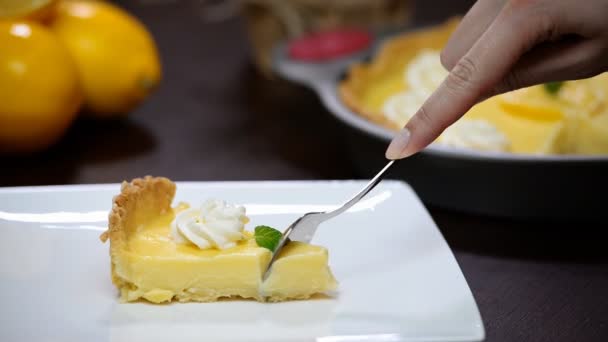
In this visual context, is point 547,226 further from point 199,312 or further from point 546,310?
point 199,312

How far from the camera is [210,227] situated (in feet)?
4.64

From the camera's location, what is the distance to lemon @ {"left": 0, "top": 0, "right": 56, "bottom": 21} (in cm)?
222

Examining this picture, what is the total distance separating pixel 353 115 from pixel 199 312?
0.89m

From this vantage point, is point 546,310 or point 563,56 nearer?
point 563,56

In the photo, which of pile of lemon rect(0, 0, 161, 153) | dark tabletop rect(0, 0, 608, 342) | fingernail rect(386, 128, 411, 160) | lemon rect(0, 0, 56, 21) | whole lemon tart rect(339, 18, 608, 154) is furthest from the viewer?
lemon rect(0, 0, 56, 21)

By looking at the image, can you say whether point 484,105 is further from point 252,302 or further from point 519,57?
point 252,302

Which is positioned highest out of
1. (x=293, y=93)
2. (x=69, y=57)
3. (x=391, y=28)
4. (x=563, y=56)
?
(x=563, y=56)

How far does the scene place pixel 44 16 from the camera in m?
2.31

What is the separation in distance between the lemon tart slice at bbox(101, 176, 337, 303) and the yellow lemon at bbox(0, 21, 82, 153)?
82cm

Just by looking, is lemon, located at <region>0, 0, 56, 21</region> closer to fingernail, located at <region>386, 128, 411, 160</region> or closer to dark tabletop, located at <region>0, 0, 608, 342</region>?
dark tabletop, located at <region>0, 0, 608, 342</region>

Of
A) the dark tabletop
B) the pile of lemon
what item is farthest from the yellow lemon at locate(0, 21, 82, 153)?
the dark tabletop

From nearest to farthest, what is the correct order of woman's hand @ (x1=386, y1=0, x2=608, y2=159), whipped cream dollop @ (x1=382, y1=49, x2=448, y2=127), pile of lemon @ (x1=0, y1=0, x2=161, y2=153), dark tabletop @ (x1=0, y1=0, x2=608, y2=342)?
1. woman's hand @ (x1=386, y1=0, x2=608, y2=159)
2. dark tabletop @ (x1=0, y1=0, x2=608, y2=342)
3. pile of lemon @ (x1=0, y1=0, x2=161, y2=153)
4. whipped cream dollop @ (x1=382, y1=49, x2=448, y2=127)

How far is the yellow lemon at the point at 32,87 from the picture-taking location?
2076 millimetres

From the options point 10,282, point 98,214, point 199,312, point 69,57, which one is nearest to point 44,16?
point 69,57
